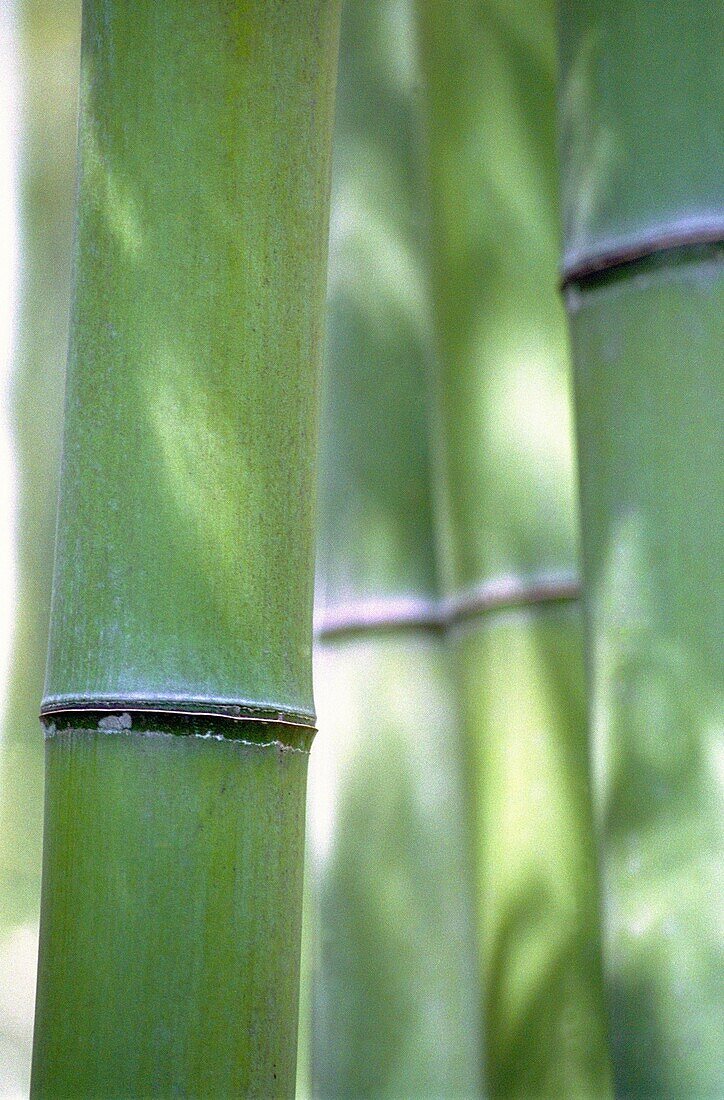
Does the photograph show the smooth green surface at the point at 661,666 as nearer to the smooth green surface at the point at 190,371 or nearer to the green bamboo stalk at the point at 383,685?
the smooth green surface at the point at 190,371

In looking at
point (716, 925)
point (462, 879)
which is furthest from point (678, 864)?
point (462, 879)

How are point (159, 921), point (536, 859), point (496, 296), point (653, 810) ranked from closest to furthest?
point (159, 921) < point (653, 810) < point (536, 859) < point (496, 296)

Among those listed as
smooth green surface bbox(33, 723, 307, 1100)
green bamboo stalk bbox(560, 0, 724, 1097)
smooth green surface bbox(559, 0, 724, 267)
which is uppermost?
smooth green surface bbox(559, 0, 724, 267)

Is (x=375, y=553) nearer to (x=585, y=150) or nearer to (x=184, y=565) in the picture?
(x=585, y=150)

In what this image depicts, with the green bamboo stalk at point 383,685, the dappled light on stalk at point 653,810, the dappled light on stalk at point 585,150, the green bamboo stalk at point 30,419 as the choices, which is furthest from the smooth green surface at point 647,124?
the green bamboo stalk at point 30,419

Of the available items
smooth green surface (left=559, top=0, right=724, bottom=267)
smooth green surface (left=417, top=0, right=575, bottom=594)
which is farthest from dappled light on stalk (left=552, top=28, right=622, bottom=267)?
smooth green surface (left=417, top=0, right=575, bottom=594)

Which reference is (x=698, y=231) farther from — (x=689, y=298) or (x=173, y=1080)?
(x=173, y=1080)

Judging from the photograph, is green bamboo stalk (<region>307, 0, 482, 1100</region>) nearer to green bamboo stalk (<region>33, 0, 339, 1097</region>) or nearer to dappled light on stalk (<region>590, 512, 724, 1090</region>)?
dappled light on stalk (<region>590, 512, 724, 1090</region>)

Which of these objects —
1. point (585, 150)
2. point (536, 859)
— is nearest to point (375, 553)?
point (536, 859)
